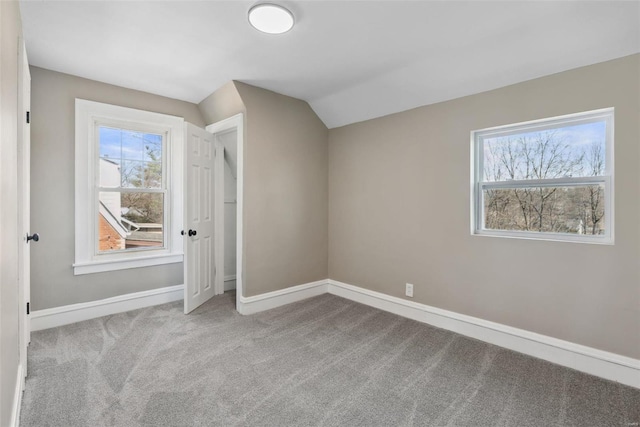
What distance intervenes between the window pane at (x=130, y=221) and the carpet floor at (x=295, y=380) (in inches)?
34.2

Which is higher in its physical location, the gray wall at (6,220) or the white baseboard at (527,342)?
the gray wall at (6,220)

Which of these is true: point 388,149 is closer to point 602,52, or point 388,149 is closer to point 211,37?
point 602,52

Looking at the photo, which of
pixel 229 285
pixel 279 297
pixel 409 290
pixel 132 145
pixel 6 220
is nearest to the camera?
pixel 6 220

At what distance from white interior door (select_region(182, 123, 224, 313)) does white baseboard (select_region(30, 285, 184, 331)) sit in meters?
0.43

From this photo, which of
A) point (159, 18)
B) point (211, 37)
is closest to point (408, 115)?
point (211, 37)

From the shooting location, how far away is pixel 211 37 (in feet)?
7.61

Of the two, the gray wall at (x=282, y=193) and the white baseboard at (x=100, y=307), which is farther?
the gray wall at (x=282, y=193)

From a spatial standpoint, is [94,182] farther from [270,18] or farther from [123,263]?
[270,18]

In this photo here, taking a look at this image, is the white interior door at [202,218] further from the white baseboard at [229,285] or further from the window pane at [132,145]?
the window pane at [132,145]

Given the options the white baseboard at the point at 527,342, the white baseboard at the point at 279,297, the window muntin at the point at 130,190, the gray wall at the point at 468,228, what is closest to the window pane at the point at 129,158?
the window muntin at the point at 130,190

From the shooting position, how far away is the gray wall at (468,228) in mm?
2098

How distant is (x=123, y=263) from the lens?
3.35 m

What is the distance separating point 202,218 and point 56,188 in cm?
133

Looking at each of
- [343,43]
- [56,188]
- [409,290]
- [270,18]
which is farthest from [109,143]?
[409,290]
